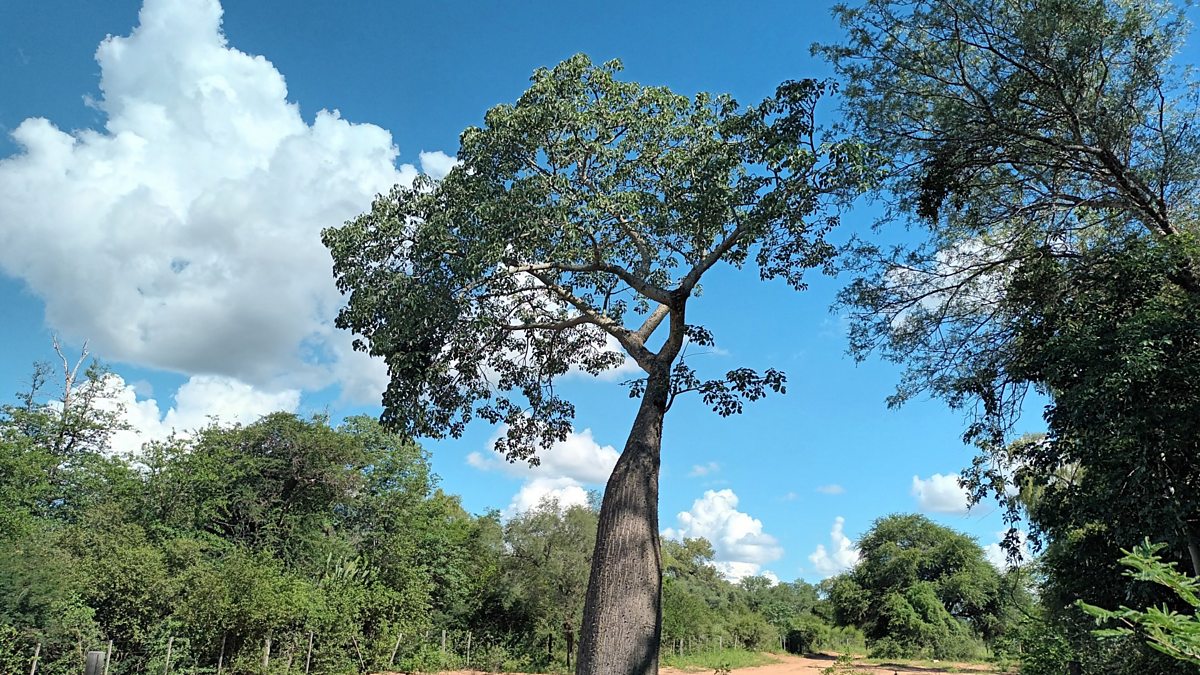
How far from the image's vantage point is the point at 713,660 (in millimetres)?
29234

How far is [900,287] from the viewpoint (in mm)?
9344

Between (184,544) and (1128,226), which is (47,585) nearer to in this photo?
(184,544)

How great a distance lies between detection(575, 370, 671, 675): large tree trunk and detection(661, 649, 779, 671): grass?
19.9 metres

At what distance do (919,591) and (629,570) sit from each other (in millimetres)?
34001

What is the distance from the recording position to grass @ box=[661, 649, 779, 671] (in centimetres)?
2638

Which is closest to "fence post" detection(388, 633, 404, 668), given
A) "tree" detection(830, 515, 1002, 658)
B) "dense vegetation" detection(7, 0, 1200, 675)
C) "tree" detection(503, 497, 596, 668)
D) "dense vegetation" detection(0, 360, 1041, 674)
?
"dense vegetation" detection(0, 360, 1041, 674)

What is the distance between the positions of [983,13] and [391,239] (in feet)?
22.5

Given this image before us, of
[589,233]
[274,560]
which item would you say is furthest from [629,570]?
[274,560]

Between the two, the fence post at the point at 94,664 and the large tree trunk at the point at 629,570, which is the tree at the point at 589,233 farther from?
the fence post at the point at 94,664

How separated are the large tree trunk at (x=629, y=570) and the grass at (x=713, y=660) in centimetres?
1991

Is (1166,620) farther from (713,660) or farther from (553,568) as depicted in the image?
(713,660)

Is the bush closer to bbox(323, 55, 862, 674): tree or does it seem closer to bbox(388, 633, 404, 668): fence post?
bbox(388, 633, 404, 668): fence post

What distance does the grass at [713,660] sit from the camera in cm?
2638

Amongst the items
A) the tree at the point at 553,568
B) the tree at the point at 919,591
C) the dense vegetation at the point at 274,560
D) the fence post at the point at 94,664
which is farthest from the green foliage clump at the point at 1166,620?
the tree at the point at 919,591
